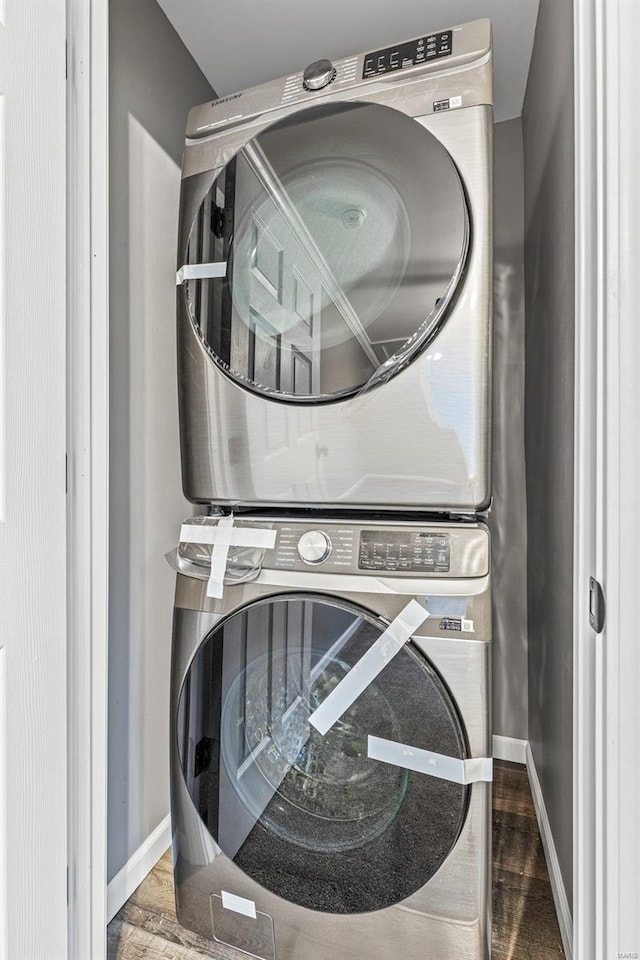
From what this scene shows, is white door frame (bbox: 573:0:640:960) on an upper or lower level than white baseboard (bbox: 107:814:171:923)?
upper

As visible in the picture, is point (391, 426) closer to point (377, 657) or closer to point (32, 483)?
point (377, 657)

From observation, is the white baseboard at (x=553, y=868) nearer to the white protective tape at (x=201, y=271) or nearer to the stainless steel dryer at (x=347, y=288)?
the stainless steel dryer at (x=347, y=288)

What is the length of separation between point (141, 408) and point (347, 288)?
0.62 meters

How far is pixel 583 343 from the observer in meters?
0.80

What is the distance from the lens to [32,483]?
875 mm

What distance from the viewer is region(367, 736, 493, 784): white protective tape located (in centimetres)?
93

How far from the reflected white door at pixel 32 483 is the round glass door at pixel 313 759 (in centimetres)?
28

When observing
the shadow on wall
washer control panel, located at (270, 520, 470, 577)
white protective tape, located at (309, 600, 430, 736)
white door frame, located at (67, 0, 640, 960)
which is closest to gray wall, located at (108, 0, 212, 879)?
the shadow on wall

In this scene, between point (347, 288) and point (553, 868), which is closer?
point (347, 288)

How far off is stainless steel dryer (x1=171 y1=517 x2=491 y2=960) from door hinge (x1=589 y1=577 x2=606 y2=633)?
0.20 metres

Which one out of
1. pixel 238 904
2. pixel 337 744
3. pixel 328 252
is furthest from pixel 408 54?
pixel 238 904

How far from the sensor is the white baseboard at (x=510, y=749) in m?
1.77

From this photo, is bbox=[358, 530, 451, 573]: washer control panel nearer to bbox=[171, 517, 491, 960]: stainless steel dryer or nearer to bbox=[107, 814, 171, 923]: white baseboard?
bbox=[171, 517, 491, 960]: stainless steel dryer
